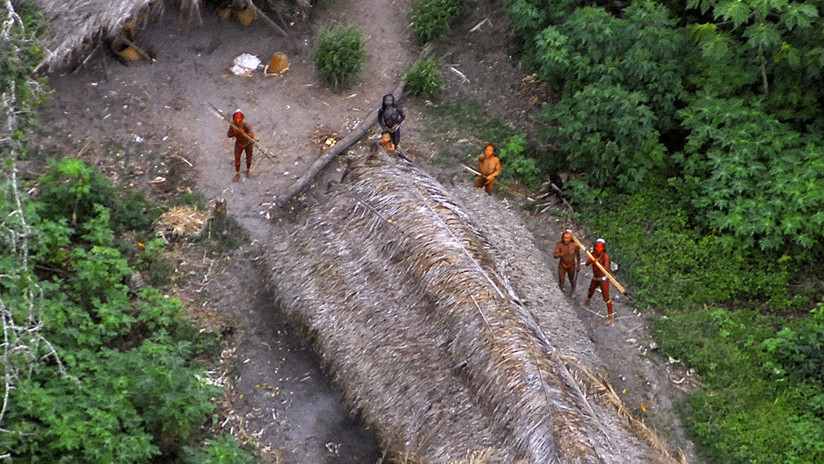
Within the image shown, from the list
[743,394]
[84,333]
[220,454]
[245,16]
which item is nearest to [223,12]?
[245,16]

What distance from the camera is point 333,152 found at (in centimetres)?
1283

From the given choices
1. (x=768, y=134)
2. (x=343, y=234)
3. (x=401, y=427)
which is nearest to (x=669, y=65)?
(x=768, y=134)

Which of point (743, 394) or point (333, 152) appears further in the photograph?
point (333, 152)

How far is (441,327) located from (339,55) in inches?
241

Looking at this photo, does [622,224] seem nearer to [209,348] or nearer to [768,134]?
[768,134]

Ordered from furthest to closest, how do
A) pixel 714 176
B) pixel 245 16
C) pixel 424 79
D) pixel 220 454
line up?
pixel 245 16
pixel 424 79
pixel 714 176
pixel 220 454

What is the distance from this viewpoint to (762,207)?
441 inches

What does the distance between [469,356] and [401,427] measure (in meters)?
0.95

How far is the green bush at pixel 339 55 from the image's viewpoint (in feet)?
Result: 44.9

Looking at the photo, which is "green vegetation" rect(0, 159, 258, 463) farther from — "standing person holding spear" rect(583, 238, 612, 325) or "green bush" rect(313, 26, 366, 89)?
"standing person holding spear" rect(583, 238, 612, 325)

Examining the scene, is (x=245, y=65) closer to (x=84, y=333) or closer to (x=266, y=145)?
(x=266, y=145)

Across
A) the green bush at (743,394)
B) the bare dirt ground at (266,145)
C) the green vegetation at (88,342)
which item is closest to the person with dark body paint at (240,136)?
the bare dirt ground at (266,145)

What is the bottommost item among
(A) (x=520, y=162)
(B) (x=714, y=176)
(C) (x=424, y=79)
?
(A) (x=520, y=162)

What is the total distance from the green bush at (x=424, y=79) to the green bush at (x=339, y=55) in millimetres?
773
